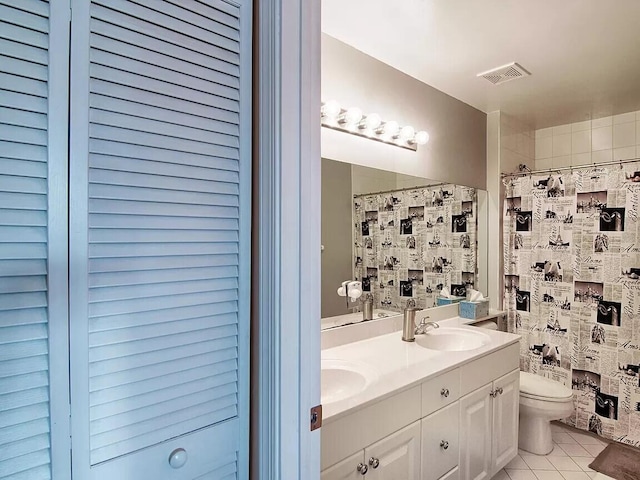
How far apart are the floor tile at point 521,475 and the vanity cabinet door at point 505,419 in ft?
0.39

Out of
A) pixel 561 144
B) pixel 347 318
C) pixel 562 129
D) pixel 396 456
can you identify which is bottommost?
pixel 396 456

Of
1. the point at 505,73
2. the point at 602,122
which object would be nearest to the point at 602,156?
the point at 602,122

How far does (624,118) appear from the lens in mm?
3023

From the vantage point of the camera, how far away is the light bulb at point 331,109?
1.83 m

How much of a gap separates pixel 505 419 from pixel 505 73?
6.54 ft

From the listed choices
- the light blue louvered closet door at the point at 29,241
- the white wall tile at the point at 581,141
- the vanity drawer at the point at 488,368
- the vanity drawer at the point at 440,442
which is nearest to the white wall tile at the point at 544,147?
the white wall tile at the point at 581,141

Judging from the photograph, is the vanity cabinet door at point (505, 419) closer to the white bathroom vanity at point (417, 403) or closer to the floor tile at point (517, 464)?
the white bathroom vanity at point (417, 403)

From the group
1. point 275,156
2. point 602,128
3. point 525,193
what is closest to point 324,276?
point 275,156

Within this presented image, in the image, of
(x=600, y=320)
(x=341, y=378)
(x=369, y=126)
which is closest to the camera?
(x=341, y=378)

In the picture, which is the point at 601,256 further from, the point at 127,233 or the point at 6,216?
the point at 6,216

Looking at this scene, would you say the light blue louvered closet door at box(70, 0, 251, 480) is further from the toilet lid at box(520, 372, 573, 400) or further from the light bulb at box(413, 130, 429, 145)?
the toilet lid at box(520, 372, 573, 400)

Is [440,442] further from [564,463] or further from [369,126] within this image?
[369,126]

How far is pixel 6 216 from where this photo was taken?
63 cm

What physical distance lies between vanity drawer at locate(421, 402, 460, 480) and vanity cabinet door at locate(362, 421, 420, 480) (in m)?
0.05
